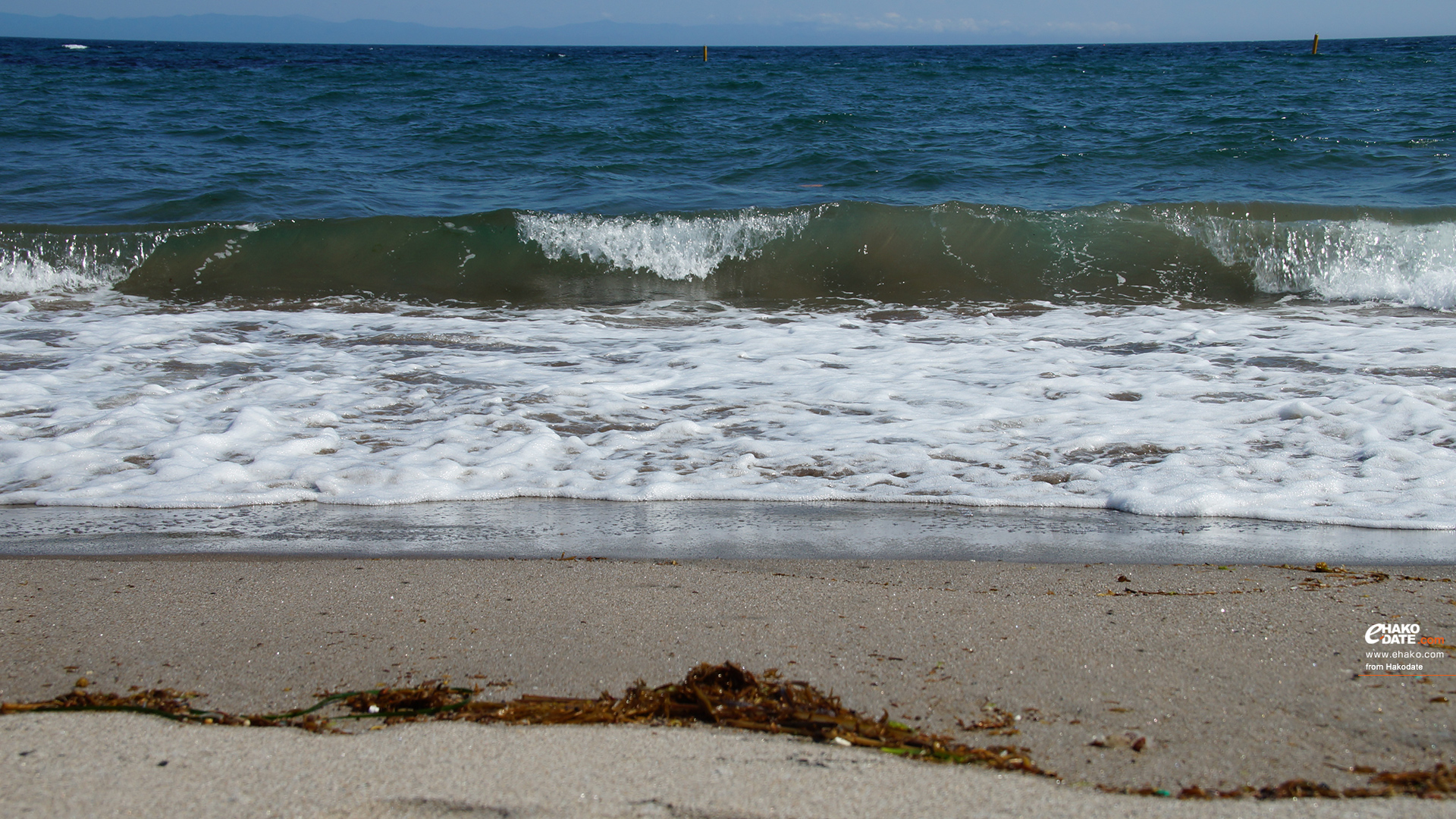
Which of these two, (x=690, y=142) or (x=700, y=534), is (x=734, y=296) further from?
(x=690, y=142)

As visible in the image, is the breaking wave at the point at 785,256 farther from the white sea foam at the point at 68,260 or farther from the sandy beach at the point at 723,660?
the sandy beach at the point at 723,660

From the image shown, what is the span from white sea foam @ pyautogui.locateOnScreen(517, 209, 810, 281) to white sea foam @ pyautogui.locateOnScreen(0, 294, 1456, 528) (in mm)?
2217

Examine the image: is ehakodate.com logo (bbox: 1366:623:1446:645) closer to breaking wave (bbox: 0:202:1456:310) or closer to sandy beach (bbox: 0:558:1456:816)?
sandy beach (bbox: 0:558:1456:816)

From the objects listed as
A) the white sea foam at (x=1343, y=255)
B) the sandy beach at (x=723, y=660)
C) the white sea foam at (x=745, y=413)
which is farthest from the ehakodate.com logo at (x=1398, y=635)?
the white sea foam at (x=1343, y=255)

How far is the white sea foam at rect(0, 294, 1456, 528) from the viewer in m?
3.31

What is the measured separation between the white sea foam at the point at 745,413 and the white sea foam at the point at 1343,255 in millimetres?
1423

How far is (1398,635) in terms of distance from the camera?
6.82 feet

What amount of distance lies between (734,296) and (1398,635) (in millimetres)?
6106

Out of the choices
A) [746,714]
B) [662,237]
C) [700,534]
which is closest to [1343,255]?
[662,237]

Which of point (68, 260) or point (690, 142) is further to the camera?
point (690, 142)

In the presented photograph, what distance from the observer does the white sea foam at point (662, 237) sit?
845 centimetres

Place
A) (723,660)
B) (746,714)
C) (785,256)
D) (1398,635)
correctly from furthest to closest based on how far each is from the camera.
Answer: (785,256)
(1398,635)
(723,660)
(746,714)

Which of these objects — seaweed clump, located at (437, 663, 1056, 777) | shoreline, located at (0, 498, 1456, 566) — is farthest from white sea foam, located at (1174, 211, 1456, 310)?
seaweed clump, located at (437, 663, 1056, 777)

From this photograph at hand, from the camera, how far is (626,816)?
135 centimetres
